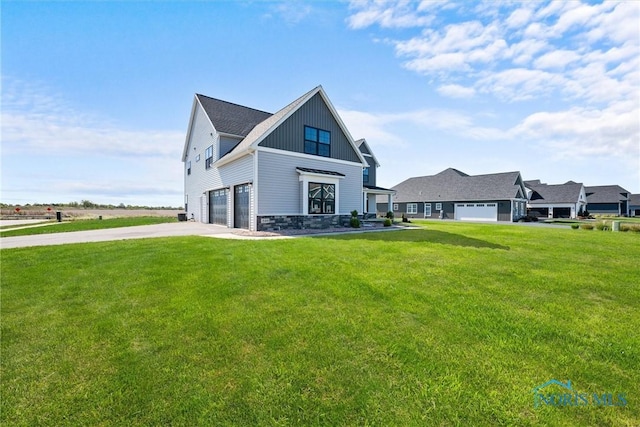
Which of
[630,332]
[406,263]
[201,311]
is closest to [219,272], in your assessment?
[201,311]

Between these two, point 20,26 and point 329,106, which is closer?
point 20,26

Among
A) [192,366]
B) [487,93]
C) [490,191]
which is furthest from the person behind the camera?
[490,191]

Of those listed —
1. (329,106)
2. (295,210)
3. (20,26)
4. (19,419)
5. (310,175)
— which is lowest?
(19,419)

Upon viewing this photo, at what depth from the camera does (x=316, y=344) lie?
10.4 feet

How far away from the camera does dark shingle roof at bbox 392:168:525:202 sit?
1331 inches

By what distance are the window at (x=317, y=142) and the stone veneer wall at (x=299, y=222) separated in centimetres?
390

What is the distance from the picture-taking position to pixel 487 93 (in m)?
13.2

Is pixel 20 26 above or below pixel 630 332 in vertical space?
above

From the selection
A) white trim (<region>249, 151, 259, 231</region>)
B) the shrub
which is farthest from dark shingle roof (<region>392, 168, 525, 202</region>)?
white trim (<region>249, 151, 259, 231</region>)

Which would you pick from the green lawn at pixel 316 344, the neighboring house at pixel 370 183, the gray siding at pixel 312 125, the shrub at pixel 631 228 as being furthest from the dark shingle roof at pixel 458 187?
the green lawn at pixel 316 344

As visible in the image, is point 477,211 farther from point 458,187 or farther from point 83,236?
point 83,236

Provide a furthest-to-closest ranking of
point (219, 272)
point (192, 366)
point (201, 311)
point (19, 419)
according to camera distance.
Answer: point (219, 272) → point (201, 311) → point (192, 366) → point (19, 419)

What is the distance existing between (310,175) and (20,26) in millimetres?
11215

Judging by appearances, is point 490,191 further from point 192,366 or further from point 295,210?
point 192,366
